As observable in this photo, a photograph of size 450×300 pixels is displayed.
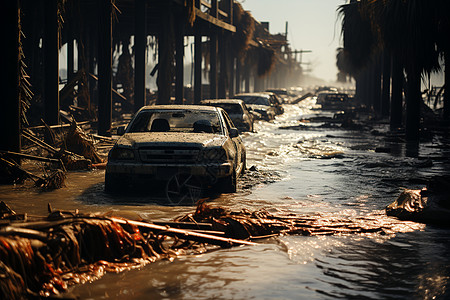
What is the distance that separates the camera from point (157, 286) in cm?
514

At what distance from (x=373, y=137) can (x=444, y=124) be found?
3.79 m

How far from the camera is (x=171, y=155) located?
9.46m

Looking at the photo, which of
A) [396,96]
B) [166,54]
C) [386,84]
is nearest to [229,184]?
[166,54]

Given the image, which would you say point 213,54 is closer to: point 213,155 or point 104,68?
point 104,68

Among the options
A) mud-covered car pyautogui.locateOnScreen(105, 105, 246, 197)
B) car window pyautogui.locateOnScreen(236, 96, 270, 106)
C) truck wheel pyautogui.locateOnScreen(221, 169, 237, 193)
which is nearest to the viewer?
mud-covered car pyautogui.locateOnScreen(105, 105, 246, 197)

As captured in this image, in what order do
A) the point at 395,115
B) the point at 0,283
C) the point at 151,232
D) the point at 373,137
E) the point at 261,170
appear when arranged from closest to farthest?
1. the point at 0,283
2. the point at 151,232
3. the point at 261,170
4. the point at 373,137
5. the point at 395,115

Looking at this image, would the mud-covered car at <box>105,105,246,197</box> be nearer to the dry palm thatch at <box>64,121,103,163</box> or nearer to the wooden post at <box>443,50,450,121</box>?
the dry palm thatch at <box>64,121,103,163</box>

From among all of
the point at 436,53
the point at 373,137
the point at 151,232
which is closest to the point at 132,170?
the point at 151,232

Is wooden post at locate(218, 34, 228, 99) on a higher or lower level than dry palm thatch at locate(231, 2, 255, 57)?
lower

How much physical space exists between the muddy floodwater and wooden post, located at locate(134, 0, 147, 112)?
510 inches

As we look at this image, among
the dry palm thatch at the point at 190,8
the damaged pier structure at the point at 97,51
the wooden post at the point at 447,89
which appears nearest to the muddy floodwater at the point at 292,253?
the damaged pier structure at the point at 97,51

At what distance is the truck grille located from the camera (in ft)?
31.0

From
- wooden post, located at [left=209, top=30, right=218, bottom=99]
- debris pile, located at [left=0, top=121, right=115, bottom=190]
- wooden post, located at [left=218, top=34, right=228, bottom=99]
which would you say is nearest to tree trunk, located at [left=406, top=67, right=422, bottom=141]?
debris pile, located at [left=0, top=121, right=115, bottom=190]

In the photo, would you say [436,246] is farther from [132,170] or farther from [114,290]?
[132,170]
